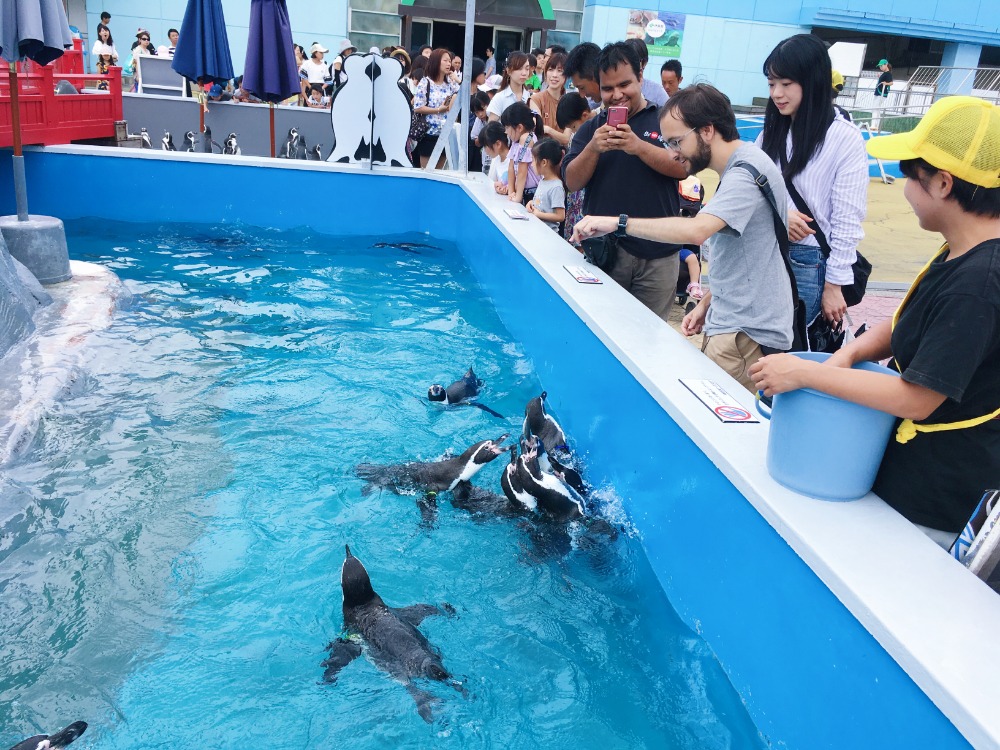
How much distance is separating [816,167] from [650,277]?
1.72m

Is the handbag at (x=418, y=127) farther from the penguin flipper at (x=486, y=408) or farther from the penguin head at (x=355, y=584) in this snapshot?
the penguin head at (x=355, y=584)

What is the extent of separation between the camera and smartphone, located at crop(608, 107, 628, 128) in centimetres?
425

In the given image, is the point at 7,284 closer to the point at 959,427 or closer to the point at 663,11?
the point at 959,427

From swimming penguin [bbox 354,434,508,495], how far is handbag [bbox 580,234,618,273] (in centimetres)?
168

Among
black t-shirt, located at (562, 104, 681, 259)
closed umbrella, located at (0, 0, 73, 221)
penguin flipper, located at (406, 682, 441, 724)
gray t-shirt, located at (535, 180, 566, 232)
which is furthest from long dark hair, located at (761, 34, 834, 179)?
closed umbrella, located at (0, 0, 73, 221)

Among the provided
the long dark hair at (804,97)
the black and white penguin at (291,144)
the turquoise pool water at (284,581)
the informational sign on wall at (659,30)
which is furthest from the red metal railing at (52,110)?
the informational sign on wall at (659,30)

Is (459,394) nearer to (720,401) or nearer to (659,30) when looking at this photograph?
(720,401)

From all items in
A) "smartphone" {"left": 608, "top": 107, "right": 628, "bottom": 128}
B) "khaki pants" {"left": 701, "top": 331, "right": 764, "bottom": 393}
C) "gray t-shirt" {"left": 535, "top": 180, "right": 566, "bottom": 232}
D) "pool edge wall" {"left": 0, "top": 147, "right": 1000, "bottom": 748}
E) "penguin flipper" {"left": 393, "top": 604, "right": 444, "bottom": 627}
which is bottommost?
"penguin flipper" {"left": 393, "top": 604, "right": 444, "bottom": 627}

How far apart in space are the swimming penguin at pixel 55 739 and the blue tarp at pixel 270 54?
29.4ft

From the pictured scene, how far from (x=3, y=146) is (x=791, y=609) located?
951 cm

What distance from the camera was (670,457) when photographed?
321 centimetres

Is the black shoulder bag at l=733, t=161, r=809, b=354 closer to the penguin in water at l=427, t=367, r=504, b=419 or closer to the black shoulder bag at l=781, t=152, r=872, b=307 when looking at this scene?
the black shoulder bag at l=781, t=152, r=872, b=307

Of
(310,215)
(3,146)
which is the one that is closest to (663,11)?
(310,215)

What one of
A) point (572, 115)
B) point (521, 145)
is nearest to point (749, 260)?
point (572, 115)
